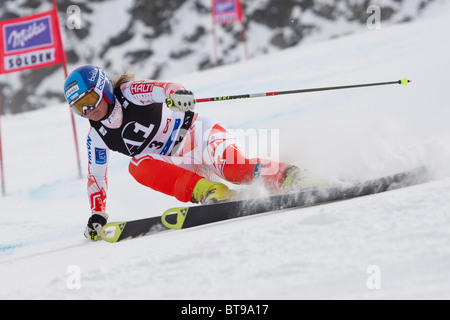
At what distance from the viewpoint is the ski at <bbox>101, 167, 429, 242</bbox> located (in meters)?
2.65

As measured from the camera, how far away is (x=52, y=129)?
9648mm

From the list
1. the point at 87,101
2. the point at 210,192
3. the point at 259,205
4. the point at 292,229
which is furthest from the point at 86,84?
the point at 292,229

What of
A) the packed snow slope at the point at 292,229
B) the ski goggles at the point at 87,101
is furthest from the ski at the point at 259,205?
the ski goggles at the point at 87,101

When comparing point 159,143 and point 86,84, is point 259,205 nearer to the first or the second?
point 159,143

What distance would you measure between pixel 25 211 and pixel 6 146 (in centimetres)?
422

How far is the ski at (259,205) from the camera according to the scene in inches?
104

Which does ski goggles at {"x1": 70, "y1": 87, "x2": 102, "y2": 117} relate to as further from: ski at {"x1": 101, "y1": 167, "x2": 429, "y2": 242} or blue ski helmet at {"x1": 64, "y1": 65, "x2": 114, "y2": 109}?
ski at {"x1": 101, "y1": 167, "x2": 429, "y2": 242}

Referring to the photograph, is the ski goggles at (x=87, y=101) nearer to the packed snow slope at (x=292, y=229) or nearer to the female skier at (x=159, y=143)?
the female skier at (x=159, y=143)

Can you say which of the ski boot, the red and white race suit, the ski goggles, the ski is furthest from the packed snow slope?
the ski goggles

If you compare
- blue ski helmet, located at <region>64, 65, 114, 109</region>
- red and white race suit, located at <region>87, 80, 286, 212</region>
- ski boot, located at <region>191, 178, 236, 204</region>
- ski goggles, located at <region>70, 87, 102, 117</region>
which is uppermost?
blue ski helmet, located at <region>64, 65, 114, 109</region>

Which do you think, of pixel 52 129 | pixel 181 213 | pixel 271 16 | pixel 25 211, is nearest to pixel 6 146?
pixel 52 129

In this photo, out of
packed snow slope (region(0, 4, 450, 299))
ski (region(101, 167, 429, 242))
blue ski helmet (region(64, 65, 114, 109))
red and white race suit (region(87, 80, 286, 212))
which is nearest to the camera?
packed snow slope (region(0, 4, 450, 299))

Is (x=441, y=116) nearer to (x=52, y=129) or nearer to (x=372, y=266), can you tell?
(x=372, y=266)

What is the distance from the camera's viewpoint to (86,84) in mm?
3000
